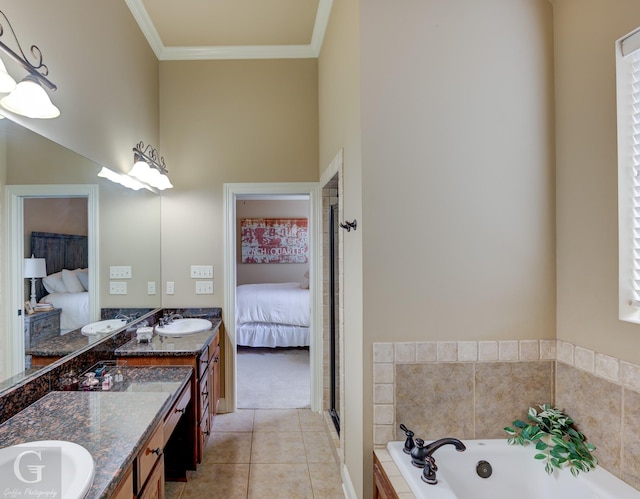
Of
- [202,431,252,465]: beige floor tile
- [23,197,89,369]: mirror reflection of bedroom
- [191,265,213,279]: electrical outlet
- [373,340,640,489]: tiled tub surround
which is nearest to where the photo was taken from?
[23,197,89,369]: mirror reflection of bedroom

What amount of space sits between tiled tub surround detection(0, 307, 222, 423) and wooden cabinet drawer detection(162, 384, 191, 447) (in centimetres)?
52

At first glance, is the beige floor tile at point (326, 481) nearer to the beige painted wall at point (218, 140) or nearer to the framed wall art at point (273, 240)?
the beige painted wall at point (218, 140)

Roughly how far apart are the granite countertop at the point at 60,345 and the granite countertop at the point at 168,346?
29 cm

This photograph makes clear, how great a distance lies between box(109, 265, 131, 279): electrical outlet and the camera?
2139 mm

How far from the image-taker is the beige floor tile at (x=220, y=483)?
1945 mm

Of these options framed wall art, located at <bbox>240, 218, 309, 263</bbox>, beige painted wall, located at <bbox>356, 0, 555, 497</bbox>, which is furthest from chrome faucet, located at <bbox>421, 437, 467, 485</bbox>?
framed wall art, located at <bbox>240, 218, 309, 263</bbox>

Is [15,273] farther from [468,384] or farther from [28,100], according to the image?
[468,384]

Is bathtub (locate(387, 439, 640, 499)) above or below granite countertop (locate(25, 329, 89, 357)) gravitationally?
below

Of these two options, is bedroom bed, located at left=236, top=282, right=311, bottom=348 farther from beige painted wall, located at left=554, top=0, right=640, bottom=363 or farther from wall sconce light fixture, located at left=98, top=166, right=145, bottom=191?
beige painted wall, located at left=554, top=0, right=640, bottom=363

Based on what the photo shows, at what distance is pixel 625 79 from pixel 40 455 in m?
2.45

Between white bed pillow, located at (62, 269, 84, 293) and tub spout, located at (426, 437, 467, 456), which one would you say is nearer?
tub spout, located at (426, 437, 467, 456)

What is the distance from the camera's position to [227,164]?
2.88m

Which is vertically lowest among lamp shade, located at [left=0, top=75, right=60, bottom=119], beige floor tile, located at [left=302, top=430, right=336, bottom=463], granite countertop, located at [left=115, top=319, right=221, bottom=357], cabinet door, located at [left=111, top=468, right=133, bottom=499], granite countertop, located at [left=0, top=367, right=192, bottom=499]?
beige floor tile, located at [left=302, top=430, right=336, bottom=463]

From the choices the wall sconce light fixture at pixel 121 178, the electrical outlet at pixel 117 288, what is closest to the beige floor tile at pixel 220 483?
the electrical outlet at pixel 117 288
